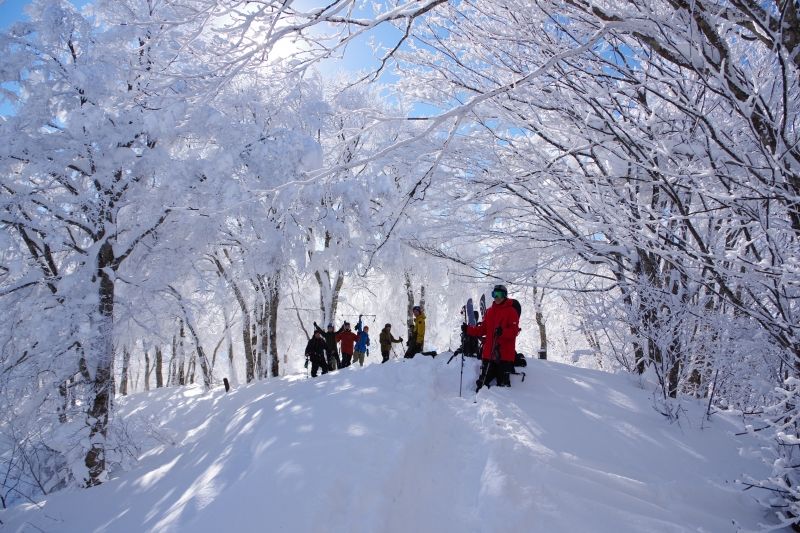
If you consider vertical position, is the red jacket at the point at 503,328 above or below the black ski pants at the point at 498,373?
above

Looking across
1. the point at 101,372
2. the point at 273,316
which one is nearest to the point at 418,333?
the point at 273,316

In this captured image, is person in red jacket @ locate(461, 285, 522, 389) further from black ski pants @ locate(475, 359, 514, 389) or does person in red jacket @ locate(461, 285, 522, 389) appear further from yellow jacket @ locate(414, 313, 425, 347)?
yellow jacket @ locate(414, 313, 425, 347)

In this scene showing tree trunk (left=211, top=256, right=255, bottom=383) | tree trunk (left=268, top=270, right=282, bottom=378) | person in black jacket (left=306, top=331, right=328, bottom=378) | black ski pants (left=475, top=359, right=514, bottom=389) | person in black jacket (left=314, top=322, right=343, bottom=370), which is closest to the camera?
black ski pants (left=475, top=359, right=514, bottom=389)

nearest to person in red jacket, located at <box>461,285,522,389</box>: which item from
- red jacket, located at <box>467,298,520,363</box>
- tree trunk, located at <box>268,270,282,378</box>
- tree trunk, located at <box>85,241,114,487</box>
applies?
red jacket, located at <box>467,298,520,363</box>

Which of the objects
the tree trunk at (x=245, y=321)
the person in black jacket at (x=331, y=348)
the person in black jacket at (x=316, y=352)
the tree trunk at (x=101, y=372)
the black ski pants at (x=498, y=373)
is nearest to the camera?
the black ski pants at (x=498, y=373)

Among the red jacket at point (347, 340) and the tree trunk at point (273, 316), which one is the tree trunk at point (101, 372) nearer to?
the tree trunk at point (273, 316)

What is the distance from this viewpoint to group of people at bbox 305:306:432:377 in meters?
11.1

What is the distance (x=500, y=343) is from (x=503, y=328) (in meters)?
0.22

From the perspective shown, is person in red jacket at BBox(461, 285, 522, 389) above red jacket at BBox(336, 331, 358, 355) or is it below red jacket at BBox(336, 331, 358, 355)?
above

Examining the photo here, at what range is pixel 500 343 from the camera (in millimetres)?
6316

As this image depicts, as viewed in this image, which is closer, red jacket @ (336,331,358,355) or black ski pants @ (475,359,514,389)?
black ski pants @ (475,359,514,389)

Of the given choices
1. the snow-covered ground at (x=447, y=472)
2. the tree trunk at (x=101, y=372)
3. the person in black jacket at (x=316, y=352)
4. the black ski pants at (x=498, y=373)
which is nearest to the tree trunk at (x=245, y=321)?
the person in black jacket at (x=316, y=352)

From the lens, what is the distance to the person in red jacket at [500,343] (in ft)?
20.5

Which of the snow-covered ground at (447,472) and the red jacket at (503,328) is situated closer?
the snow-covered ground at (447,472)
